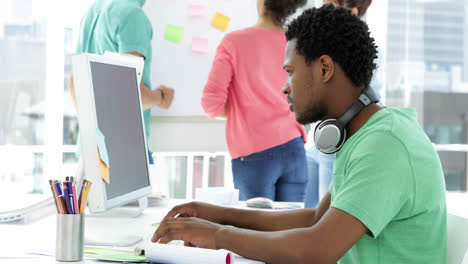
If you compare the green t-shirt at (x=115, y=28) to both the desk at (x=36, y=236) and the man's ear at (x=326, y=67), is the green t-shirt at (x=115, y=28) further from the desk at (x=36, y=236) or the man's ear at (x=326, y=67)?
the man's ear at (x=326, y=67)

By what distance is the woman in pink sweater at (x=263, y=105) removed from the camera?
2.14 m

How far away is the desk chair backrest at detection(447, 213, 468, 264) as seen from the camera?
0.93 meters

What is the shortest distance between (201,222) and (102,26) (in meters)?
1.24

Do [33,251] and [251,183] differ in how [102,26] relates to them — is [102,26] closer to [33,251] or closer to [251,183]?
[251,183]

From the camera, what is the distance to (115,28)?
198 centimetres

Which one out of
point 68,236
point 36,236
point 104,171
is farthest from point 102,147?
point 36,236

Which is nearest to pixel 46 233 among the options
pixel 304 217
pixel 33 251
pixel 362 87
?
pixel 33 251

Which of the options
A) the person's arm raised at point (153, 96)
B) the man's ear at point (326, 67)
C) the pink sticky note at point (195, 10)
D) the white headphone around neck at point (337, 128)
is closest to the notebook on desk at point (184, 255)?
the white headphone around neck at point (337, 128)

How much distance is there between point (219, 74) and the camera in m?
2.18

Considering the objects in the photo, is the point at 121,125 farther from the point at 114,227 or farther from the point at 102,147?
the point at 114,227

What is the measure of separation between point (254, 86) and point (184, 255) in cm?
139

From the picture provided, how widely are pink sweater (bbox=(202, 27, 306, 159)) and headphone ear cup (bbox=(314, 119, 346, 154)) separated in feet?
3.53

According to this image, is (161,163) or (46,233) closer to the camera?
(46,233)

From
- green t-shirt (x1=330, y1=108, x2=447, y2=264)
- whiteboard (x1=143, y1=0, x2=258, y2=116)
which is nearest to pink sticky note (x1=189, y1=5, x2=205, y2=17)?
whiteboard (x1=143, y1=0, x2=258, y2=116)
